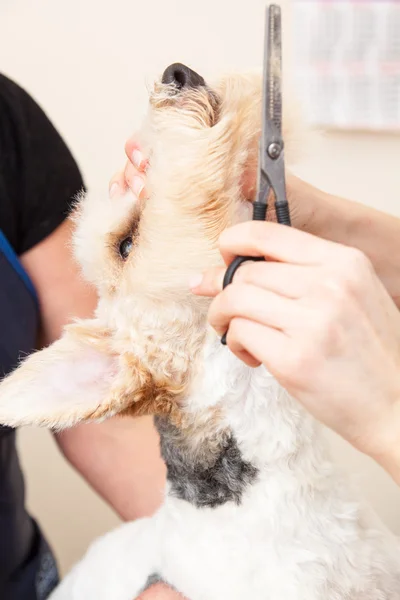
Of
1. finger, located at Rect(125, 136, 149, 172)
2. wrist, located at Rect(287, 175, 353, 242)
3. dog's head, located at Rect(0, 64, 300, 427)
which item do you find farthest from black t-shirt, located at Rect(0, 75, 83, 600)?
wrist, located at Rect(287, 175, 353, 242)

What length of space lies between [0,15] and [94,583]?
1.47 metres

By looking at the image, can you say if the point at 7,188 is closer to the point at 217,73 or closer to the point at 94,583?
the point at 217,73

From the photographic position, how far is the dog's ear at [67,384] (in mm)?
754

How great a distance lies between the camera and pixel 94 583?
3.46 ft

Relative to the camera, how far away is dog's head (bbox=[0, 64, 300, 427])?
77 cm

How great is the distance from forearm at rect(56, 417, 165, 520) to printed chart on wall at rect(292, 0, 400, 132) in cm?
87

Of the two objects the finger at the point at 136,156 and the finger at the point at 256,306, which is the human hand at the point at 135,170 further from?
the finger at the point at 256,306

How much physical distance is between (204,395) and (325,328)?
12.7 inches

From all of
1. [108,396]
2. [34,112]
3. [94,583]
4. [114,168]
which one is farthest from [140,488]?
[114,168]

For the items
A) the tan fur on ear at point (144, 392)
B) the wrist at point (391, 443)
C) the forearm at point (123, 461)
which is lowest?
the forearm at point (123, 461)

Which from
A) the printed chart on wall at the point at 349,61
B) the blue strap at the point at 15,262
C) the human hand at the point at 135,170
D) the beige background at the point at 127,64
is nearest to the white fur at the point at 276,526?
the human hand at the point at 135,170

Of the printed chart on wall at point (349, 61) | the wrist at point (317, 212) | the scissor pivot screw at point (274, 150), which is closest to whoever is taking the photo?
the scissor pivot screw at point (274, 150)

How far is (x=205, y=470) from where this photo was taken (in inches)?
34.9

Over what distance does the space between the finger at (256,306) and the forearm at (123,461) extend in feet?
2.03
